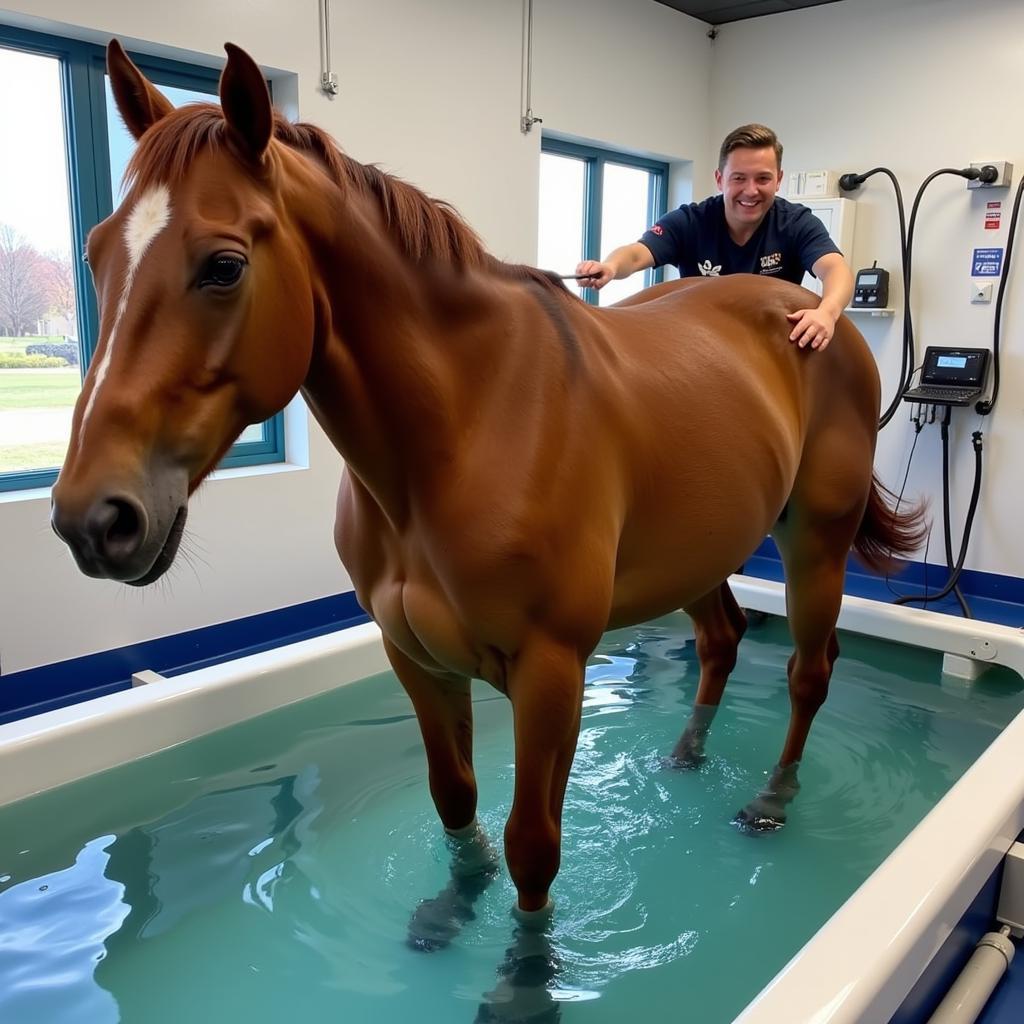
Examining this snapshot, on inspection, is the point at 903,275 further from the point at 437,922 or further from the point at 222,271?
the point at 222,271

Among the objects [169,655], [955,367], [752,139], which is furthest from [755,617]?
[169,655]

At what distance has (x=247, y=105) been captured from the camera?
0.86 m

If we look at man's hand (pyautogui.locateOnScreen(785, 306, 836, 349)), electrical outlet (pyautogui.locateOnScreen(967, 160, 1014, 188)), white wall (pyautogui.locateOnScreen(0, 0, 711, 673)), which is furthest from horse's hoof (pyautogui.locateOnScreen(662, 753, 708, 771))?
electrical outlet (pyautogui.locateOnScreen(967, 160, 1014, 188))

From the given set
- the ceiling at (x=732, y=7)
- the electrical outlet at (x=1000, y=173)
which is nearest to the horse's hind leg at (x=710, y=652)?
the electrical outlet at (x=1000, y=173)

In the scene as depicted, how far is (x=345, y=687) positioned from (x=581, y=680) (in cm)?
125

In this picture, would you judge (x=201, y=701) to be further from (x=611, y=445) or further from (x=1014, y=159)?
(x=1014, y=159)

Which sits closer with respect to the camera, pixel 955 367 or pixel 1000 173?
pixel 1000 173

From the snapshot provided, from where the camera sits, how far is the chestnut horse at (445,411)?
0.85m

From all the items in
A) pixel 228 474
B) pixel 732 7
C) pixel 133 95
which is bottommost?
pixel 228 474

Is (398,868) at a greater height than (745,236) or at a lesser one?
lesser

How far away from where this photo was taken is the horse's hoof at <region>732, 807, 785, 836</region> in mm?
1902

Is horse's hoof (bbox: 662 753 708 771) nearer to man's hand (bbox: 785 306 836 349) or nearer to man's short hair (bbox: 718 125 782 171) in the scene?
man's hand (bbox: 785 306 836 349)

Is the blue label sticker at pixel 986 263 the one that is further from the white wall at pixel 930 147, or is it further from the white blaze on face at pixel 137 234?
the white blaze on face at pixel 137 234

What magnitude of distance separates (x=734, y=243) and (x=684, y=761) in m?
1.43
